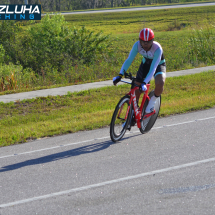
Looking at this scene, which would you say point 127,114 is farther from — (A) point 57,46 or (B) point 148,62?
(A) point 57,46

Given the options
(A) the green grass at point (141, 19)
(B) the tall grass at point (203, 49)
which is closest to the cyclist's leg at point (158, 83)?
(B) the tall grass at point (203, 49)

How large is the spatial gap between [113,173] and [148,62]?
272cm

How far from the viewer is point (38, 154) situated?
6.58 meters

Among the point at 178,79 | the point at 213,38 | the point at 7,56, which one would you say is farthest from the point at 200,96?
the point at 7,56

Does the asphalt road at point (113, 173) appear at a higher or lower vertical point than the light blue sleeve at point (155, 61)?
lower

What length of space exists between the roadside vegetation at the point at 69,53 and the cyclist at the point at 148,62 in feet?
23.2

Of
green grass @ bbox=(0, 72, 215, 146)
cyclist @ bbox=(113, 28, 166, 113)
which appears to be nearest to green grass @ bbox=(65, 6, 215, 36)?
green grass @ bbox=(0, 72, 215, 146)

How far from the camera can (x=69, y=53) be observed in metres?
21.2

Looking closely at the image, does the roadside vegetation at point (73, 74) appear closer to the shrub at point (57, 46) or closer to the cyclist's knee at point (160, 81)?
the shrub at point (57, 46)

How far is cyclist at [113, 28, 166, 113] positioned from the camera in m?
6.25

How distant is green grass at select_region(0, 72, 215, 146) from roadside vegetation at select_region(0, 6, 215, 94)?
243 centimetres

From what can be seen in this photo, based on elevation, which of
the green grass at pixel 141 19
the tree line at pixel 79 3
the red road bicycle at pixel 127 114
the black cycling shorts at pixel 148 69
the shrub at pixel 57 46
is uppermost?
the tree line at pixel 79 3

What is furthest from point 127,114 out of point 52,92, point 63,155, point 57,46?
point 57,46

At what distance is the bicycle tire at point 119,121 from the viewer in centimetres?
639
